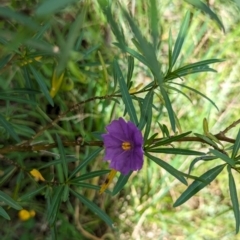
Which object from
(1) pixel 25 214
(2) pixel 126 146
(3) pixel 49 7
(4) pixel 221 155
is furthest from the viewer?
(1) pixel 25 214

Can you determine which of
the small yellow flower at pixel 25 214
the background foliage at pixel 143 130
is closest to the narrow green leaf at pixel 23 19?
the background foliage at pixel 143 130

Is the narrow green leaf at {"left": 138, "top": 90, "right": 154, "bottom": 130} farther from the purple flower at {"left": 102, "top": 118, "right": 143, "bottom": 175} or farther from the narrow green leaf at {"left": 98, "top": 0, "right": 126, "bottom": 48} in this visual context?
the narrow green leaf at {"left": 98, "top": 0, "right": 126, "bottom": 48}

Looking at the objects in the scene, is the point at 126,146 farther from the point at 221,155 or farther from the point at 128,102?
the point at 221,155

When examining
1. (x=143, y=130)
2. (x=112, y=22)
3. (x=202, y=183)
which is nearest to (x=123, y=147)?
(x=202, y=183)

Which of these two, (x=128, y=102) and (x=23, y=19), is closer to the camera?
(x=23, y=19)

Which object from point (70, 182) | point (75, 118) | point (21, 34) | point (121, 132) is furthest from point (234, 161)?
point (75, 118)

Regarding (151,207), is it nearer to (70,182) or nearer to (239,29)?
(239,29)

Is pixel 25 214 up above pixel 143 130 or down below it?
below
